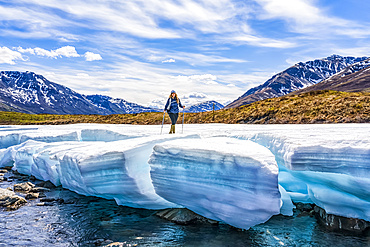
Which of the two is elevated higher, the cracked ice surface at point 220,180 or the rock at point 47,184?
the cracked ice surface at point 220,180

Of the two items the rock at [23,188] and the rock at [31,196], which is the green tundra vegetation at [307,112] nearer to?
the rock at [31,196]

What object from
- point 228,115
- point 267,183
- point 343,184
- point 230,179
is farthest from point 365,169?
point 228,115

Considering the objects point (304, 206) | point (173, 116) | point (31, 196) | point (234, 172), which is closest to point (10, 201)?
point (31, 196)

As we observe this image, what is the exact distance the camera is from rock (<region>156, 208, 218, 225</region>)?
8938 millimetres

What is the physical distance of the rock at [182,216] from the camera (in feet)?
29.3

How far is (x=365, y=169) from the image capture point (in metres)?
7.20

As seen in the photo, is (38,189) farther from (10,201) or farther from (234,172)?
(234,172)

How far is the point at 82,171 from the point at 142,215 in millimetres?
2519

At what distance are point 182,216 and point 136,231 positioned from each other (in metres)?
1.52

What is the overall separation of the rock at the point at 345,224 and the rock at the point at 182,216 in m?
3.32

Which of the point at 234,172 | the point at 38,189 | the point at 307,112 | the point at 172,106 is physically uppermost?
the point at 307,112

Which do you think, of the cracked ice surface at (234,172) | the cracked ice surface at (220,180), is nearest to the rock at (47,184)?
the cracked ice surface at (234,172)

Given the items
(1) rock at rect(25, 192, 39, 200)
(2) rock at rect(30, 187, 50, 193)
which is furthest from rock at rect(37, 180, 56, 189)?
(1) rock at rect(25, 192, 39, 200)

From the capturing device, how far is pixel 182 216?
9.12 m
